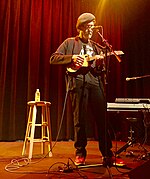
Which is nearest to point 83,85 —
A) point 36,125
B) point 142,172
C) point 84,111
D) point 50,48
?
point 84,111

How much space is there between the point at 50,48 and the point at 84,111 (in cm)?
270

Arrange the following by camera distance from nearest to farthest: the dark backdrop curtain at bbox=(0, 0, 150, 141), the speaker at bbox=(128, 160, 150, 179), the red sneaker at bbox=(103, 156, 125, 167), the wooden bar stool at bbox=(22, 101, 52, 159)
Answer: the speaker at bbox=(128, 160, 150, 179) → the red sneaker at bbox=(103, 156, 125, 167) → the wooden bar stool at bbox=(22, 101, 52, 159) → the dark backdrop curtain at bbox=(0, 0, 150, 141)

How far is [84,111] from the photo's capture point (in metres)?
2.55

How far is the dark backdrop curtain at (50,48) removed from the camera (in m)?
4.63

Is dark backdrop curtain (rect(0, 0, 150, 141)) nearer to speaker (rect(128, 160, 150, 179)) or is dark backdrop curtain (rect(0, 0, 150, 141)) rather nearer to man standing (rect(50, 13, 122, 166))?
man standing (rect(50, 13, 122, 166))

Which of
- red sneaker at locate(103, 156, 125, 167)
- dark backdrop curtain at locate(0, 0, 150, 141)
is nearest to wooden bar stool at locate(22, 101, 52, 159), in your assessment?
red sneaker at locate(103, 156, 125, 167)

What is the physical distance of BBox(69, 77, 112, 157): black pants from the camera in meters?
2.51

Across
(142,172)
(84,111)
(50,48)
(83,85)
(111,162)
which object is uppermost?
(50,48)

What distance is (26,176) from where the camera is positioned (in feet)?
6.98

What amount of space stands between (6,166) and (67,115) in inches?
98.0

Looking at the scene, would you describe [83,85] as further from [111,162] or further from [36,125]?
[36,125]

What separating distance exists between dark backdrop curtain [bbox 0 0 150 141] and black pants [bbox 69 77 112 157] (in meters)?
2.32

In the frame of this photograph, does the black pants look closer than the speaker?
No

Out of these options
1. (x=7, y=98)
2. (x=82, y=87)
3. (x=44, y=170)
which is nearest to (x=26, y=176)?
(x=44, y=170)
